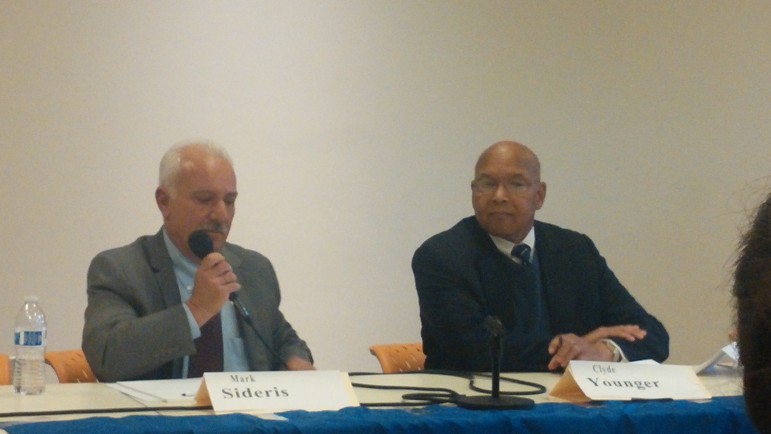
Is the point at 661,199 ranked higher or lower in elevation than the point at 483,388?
higher

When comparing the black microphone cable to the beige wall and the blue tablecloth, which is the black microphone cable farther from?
the beige wall

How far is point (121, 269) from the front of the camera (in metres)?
2.71

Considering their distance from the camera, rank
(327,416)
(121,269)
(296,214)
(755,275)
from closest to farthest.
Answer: (755,275)
(327,416)
(121,269)
(296,214)

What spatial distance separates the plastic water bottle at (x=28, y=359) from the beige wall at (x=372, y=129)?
160cm

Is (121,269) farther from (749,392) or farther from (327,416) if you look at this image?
(749,392)

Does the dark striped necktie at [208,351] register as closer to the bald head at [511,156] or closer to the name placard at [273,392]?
the name placard at [273,392]

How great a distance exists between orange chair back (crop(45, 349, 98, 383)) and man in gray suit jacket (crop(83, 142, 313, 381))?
0.21 m

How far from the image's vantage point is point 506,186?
10.8 feet

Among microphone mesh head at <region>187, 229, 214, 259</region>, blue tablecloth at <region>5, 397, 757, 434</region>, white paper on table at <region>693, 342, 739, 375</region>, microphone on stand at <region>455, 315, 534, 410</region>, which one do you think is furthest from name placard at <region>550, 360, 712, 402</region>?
microphone mesh head at <region>187, 229, 214, 259</region>

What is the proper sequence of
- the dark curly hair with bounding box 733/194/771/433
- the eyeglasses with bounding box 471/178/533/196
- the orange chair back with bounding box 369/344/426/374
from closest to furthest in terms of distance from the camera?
1. the dark curly hair with bounding box 733/194/771/433
2. the orange chair back with bounding box 369/344/426/374
3. the eyeglasses with bounding box 471/178/533/196

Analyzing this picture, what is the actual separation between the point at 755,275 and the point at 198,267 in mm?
2212

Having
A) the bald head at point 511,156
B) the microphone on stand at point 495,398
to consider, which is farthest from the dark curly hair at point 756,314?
the bald head at point 511,156

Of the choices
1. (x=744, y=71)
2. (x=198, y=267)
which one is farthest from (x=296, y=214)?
(x=744, y=71)

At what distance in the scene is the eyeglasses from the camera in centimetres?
329
